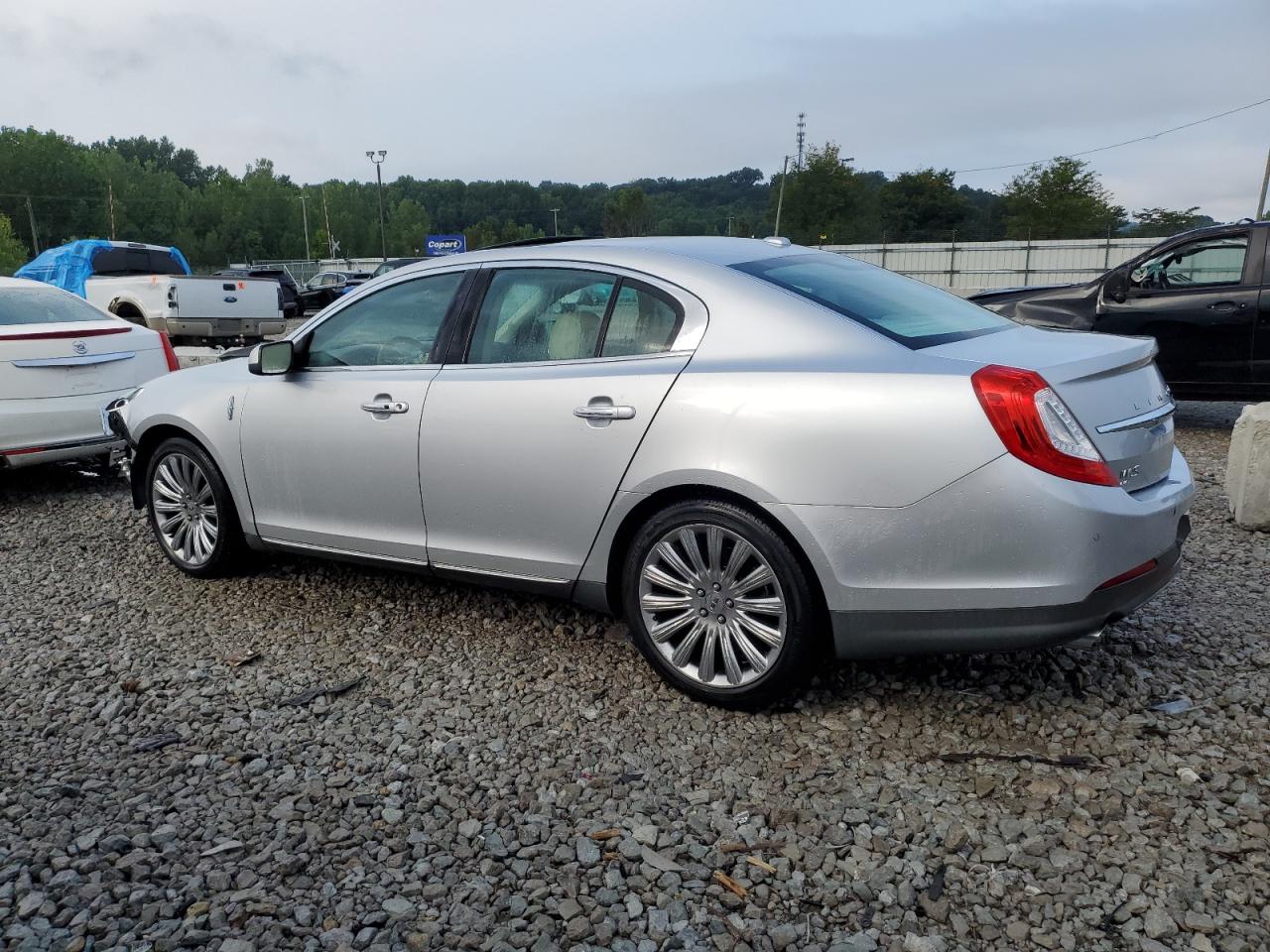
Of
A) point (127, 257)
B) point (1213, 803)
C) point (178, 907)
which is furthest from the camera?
point (127, 257)

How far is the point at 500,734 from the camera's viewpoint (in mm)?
3625

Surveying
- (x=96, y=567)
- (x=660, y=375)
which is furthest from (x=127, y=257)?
(x=660, y=375)

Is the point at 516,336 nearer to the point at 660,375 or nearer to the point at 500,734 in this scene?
the point at 660,375

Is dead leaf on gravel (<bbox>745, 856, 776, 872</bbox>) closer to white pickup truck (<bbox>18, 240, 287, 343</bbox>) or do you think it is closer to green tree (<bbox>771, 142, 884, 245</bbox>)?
white pickup truck (<bbox>18, 240, 287, 343</bbox>)

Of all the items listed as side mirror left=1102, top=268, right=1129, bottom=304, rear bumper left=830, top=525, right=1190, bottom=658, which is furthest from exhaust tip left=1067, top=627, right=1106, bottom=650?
side mirror left=1102, top=268, right=1129, bottom=304

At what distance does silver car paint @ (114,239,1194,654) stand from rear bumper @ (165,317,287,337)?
16108mm

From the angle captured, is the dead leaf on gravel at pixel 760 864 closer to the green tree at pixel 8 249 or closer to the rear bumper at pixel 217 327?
the rear bumper at pixel 217 327

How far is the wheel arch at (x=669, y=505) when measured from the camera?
11.3 feet

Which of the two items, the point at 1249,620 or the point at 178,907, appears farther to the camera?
the point at 1249,620

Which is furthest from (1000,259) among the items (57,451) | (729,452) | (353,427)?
(729,452)

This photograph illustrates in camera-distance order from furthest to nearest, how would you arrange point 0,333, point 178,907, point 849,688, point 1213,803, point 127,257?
point 127,257 < point 0,333 < point 849,688 < point 1213,803 < point 178,907

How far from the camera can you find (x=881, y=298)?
3896mm

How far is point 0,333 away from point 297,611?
12.2 ft

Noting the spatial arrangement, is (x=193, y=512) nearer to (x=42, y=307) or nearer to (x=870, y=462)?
(x=42, y=307)
